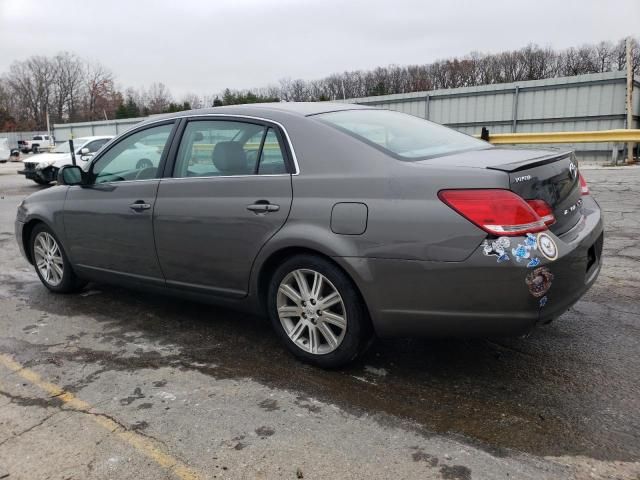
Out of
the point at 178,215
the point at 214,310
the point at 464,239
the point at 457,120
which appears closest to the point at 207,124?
the point at 178,215

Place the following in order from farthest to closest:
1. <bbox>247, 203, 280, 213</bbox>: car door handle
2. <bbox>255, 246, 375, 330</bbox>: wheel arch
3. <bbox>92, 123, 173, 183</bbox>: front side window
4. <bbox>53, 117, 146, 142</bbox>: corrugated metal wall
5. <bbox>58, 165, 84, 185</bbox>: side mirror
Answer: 1. <bbox>53, 117, 146, 142</bbox>: corrugated metal wall
2. <bbox>58, 165, 84, 185</bbox>: side mirror
3. <bbox>92, 123, 173, 183</bbox>: front side window
4. <bbox>247, 203, 280, 213</bbox>: car door handle
5. <bbox>255, 246, 375, 330</bbox>: wheel arch

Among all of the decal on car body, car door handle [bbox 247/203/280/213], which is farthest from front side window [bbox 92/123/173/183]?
the decal on car body

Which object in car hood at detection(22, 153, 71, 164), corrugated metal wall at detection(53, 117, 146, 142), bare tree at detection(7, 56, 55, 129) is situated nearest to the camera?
car hood at detection(22, 153, 71, 164)

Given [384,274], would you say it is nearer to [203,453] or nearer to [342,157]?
[342,157]

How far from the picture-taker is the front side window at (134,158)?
4160 millimetres

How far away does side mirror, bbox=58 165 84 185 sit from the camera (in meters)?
4.60

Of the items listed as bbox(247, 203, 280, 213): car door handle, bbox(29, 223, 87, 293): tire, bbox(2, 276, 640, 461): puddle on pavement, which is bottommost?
bbox(2, 276, 640, 461): puddle on pavement

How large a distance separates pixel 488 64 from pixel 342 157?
6485cm

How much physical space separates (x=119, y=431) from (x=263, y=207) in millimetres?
1461

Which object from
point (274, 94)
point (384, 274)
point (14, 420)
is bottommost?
point (14, 420)

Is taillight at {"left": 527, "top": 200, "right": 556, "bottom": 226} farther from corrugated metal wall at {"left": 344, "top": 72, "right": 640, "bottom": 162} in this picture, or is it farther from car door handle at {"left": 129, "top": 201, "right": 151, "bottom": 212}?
corrugated metal wall at {"left": 344, "top": 72, "right": 640, "bottom": 162}

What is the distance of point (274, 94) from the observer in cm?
7212

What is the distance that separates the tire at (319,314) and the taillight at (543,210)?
3.38ft

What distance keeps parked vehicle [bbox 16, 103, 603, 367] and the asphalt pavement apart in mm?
354
